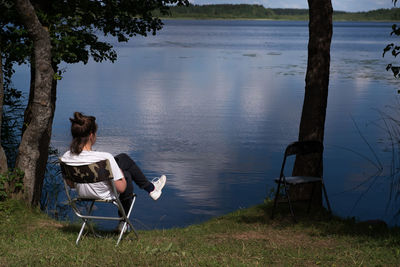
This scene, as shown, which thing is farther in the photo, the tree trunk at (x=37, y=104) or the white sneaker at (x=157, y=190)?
the tree trunk at (x=37, y=104)

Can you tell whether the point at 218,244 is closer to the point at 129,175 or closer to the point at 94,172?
the point at 129,175

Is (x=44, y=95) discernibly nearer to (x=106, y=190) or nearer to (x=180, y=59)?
(x=106, y=190)

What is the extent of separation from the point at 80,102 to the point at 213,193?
477 inches

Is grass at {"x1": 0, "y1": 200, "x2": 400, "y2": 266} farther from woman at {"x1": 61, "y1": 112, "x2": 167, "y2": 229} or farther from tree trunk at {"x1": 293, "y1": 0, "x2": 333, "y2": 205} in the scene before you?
tree trunk at {"x1": 293, "y1": 0, "x2": 333, "y2": 205}

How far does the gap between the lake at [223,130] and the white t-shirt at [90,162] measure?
203 inches

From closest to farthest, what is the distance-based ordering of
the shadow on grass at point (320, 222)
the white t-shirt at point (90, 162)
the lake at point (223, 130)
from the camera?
1. the white t-shirt at point (90, 162)
2. the shadow on grass at point (320, 222)
3. the lake at point (223, 130)

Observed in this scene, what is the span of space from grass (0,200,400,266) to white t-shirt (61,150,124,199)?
1.51ft

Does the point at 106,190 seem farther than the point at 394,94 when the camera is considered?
No

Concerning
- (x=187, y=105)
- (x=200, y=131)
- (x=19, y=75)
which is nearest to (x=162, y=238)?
(x=200, y=131)

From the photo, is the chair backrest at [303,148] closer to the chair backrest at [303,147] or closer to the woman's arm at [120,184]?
the chair backrest at [303,147]

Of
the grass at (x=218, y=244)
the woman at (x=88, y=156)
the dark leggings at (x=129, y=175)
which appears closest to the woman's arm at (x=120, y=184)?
the woman at (x=88, y=156)

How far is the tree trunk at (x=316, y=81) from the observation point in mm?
8477

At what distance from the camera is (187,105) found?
920 inches

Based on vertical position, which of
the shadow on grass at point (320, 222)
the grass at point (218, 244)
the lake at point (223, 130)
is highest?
the grass at point (218, 244)
